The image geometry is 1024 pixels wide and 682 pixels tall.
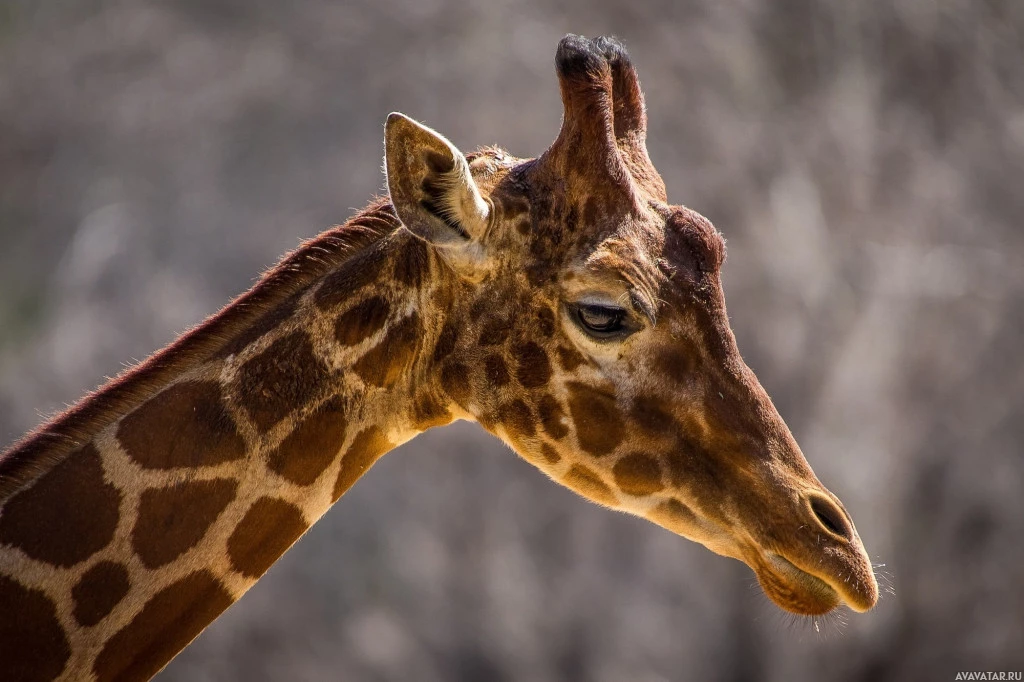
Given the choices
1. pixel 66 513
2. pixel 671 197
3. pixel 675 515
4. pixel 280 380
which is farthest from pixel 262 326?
pixel 671 197

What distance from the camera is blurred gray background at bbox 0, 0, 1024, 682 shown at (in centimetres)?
1211

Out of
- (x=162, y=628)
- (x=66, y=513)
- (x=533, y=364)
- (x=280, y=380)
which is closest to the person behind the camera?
(x=66, y=513)

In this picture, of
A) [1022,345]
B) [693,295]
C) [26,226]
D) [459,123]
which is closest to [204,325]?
[693,295]

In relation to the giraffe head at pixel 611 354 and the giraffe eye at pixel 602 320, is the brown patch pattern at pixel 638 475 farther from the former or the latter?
the giraffe eye at pixel 602 320

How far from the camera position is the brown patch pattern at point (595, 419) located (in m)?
3.84

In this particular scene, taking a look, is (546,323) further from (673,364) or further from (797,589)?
(797,589)

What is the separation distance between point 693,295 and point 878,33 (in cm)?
1358

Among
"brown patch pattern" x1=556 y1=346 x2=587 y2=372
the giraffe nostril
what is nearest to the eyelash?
"brown patch pattern" x1=556 y1=346 x2=587 y2=372

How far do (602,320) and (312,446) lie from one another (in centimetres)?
119

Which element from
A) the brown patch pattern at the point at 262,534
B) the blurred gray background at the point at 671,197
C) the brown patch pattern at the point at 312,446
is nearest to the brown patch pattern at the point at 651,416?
the brown patch pattern at the point at 312,446

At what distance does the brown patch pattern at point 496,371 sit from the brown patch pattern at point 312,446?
0.57m

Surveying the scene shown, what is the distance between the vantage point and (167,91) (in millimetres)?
13992

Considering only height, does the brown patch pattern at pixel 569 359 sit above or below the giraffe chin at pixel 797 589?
above

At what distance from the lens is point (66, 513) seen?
3514mm
